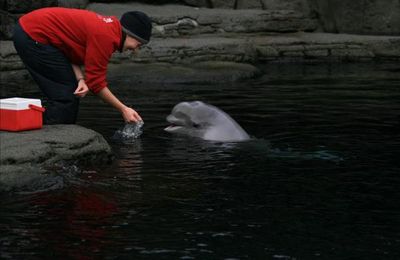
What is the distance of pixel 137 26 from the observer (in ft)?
19.3

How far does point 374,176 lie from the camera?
18.9 ft

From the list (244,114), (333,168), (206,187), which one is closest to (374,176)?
(333,168)

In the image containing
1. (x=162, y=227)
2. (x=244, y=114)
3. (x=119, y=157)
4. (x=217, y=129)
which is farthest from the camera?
(x=244, y=114)

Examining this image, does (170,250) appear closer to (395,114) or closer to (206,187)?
(206,187)

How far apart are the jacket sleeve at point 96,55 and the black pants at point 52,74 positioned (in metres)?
0.36

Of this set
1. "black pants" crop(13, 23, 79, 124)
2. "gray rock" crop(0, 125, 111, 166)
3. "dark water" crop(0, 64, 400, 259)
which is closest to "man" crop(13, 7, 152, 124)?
"black pants" crop(13, 23, 79, 124)

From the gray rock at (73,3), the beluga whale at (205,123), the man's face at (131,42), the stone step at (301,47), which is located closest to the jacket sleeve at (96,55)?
the man's face at (131,42)

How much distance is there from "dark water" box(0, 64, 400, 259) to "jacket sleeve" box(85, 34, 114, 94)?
25.7 inches

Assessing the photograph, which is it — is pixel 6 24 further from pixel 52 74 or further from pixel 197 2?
pixel 52 74

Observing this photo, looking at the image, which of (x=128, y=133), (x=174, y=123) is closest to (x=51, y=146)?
(x=128, y=133)

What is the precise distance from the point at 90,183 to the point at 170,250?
1.48 m

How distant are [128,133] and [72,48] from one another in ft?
4.81

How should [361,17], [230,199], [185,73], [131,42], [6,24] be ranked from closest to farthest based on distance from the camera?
[230,199] < [131,42] < [185,73] < [6,24] < [361,17]

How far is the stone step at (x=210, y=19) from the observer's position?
50.2 ft
